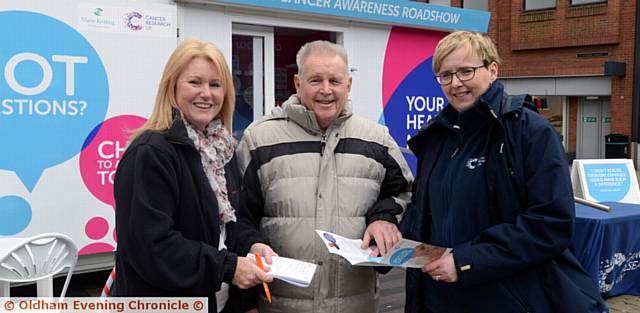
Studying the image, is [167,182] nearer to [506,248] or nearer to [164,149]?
[164,149]

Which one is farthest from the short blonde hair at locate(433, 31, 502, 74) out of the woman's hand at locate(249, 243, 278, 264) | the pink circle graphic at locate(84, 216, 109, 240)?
the pink circle graphic at locate(84, 216, 109, 240)

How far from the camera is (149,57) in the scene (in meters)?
4.46

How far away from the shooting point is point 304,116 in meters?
2.27

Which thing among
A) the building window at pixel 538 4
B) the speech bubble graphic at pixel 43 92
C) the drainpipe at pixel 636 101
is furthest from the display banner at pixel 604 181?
the building window at pixel 538 4

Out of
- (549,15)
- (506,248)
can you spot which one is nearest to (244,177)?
(506,248)

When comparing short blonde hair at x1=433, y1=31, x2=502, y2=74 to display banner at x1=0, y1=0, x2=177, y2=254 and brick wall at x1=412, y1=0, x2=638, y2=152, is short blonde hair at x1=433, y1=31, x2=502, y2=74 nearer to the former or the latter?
display banner at x1=0, y1=0, x2=177, y2=254

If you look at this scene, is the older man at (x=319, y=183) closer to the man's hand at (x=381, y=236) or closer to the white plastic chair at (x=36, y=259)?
the man's hand at (x=381, y=236)

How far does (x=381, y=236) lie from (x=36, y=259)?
1861mm

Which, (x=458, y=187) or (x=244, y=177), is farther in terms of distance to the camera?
(x=244, y=177)

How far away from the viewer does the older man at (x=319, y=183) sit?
2.21 metres

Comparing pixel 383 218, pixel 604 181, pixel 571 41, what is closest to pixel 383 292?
pixel 604 181

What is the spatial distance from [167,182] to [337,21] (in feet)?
13.3

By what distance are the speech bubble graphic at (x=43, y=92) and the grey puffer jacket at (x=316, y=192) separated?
7.60 ft

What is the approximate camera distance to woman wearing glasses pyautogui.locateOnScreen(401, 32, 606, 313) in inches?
70.4
